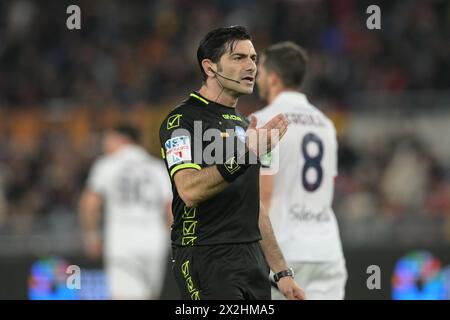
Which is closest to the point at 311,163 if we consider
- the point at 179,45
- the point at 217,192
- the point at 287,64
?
the point at 287,64

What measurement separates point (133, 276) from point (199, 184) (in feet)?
18.5

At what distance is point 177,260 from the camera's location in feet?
16.7

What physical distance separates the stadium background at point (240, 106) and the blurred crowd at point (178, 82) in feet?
0.08

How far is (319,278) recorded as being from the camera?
6.36 metres

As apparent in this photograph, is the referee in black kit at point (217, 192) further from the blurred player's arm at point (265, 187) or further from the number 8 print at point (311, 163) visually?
the number 8 print at point (311, 163)

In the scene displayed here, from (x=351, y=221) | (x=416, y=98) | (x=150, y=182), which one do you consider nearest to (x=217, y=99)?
(x=150, y=182)

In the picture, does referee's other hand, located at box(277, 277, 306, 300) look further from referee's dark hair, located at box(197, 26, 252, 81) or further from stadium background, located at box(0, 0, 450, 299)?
stadium background, located at box(0, 0, 450, 299)

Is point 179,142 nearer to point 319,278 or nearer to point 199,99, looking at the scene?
point 199,99

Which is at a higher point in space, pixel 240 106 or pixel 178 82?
pixel 178 82

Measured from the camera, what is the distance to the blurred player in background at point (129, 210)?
394 inches

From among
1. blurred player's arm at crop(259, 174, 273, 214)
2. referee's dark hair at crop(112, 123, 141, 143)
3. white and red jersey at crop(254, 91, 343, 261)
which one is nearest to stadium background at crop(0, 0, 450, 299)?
referee's dark hair at crop(112, 123, 141, 143)

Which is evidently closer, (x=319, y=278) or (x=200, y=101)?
(x=200, y=101)

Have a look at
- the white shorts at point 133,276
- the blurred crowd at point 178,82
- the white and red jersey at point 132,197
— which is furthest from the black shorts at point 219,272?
the blurred crowd at point 178,82

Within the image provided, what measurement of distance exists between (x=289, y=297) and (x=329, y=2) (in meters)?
12.1
